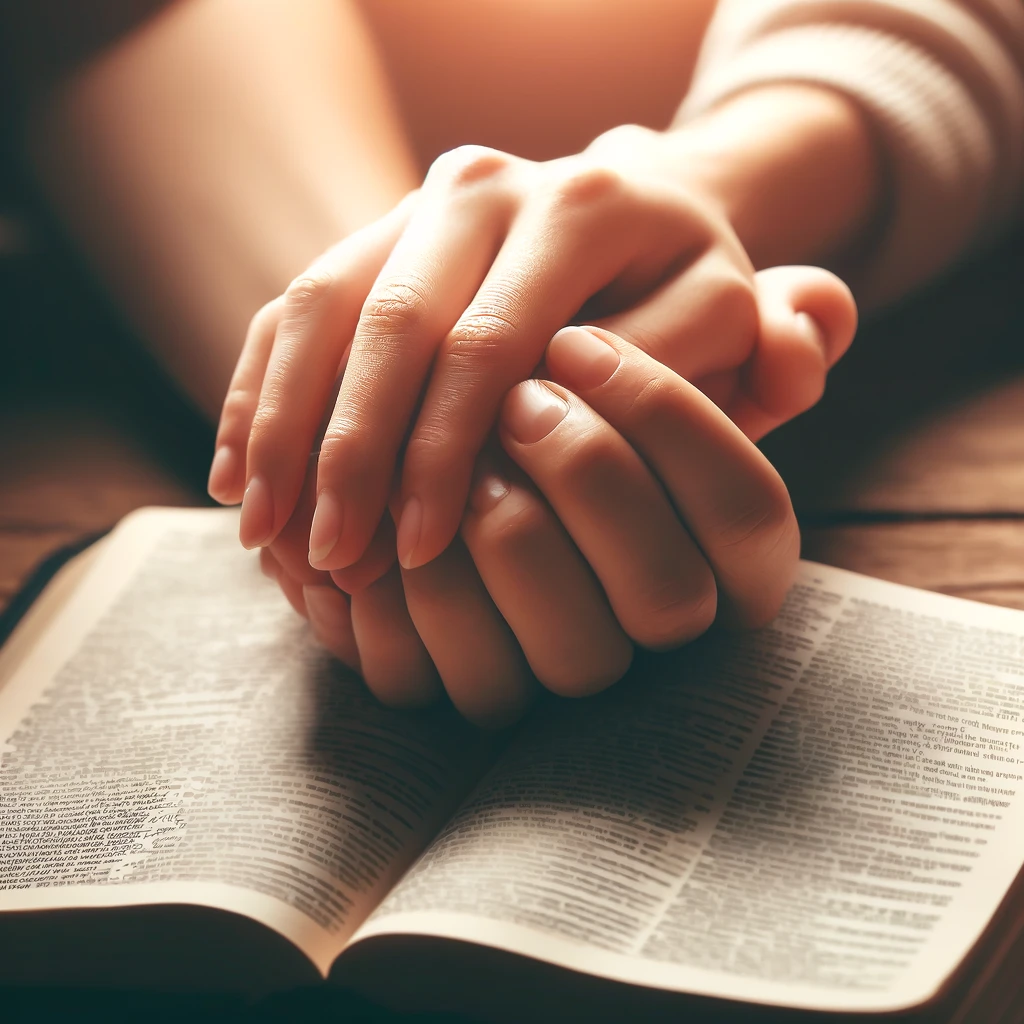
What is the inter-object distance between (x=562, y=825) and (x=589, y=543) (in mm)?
126

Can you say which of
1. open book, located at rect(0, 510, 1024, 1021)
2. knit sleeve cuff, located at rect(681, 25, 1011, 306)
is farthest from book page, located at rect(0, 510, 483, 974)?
knit sleeve cuff, located at rect(681, 25, 1011, 306)

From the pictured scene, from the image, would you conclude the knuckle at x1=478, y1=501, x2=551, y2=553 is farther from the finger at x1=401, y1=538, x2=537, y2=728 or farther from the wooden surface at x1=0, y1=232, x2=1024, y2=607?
the wooden surface at x1=0, y1=232, x2=1024, y2=607

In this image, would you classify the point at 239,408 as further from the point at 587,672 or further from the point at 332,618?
the point at 587,672

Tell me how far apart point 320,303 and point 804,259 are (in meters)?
0.43

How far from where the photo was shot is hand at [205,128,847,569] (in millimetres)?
446

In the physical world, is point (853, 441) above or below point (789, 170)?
below

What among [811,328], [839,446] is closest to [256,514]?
[811,328]

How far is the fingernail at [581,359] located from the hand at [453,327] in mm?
18

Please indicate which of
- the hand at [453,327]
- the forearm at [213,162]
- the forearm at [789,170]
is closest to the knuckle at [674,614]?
the hand at [453,327]

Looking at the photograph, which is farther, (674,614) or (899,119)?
(899,119)

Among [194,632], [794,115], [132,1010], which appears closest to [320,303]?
[194,632]

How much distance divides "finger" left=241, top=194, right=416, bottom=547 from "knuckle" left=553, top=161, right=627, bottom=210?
11 cm

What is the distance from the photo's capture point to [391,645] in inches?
19.1

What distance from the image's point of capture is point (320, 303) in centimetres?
51
